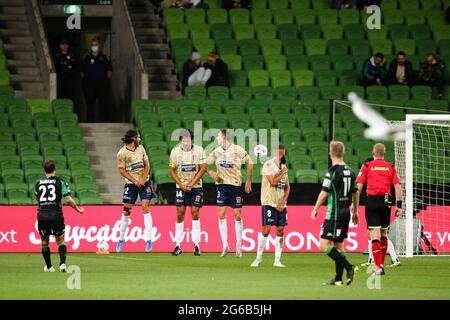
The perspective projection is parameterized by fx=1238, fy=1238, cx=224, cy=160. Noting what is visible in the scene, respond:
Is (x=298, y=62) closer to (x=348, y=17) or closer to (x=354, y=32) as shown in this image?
A: (x=354, y=32)

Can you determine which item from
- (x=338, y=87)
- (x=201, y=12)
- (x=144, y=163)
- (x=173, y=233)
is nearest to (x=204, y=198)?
(x=173, y=233)

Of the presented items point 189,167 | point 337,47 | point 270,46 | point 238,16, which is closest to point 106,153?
point 270,46

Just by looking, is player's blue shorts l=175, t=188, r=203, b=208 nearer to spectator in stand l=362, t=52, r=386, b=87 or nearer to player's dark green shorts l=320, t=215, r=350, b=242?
player's dark green shorts l=320, t=215, r=350, b=242

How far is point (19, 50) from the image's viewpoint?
31.4 meters

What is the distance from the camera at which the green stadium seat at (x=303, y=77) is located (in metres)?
30.3

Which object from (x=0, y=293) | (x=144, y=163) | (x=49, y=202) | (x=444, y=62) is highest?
(x=444, y=62)

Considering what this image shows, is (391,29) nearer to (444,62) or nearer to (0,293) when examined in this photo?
(444,62)

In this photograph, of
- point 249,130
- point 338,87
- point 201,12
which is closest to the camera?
point 249,130

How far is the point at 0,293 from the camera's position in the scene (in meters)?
14.4

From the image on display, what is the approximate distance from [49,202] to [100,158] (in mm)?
10243

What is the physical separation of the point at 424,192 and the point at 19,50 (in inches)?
450

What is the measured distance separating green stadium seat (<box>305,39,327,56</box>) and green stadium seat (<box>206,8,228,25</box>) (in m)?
2.25

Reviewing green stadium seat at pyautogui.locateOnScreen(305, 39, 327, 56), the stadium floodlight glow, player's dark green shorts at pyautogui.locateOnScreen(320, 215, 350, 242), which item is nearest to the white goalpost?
green stadium seat at pyautogui.locateOnScreen(305, 39, 327, 56)

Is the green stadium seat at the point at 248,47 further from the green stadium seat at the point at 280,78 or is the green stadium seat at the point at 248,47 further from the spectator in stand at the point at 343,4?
the spectator in stand at the point at 343,4
